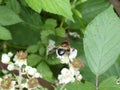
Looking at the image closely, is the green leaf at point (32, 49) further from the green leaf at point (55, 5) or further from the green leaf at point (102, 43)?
the green leaf at point (102, 43)

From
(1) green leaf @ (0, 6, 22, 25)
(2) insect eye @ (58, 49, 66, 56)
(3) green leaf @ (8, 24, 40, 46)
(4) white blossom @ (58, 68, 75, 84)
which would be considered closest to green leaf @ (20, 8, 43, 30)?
(3) green leaf @ (8, 24, 40, 46)

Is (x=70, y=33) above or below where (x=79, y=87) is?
below

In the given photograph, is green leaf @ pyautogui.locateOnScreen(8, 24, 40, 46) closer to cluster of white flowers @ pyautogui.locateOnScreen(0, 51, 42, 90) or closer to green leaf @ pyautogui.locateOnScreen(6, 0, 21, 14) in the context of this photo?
green leaf @ pyautogui.locateOnScreen(6, 0, 21, 14)

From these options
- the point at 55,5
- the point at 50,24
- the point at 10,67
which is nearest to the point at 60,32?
the point at 50,24

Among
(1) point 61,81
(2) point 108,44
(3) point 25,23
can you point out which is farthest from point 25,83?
(3) point 25,23

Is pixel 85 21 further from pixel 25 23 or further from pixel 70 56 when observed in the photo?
pixel 70 56

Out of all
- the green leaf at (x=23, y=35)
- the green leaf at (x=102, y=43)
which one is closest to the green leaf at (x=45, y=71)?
the green leaf at (x=23, y=35)
